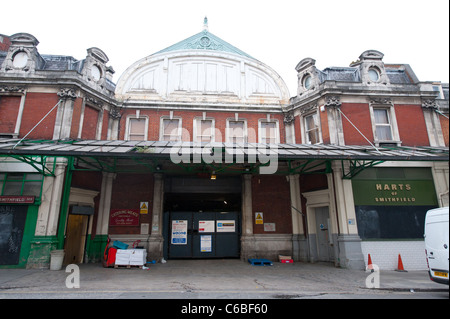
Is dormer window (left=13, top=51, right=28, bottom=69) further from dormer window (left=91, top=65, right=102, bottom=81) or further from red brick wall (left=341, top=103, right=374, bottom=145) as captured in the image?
red brick wall (left=341, top=103, right=374, bottom=145)

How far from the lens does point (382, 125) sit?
1352 cm

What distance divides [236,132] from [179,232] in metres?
6.73

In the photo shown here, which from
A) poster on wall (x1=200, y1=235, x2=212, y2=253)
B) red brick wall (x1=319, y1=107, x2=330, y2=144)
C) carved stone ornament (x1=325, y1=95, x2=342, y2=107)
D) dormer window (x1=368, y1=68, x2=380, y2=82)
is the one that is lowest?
poster on wall (x1=200, y1=235, x2=212, y2=253)

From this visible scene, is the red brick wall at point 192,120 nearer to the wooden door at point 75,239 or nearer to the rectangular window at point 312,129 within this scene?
the rectangular window at point 312,129

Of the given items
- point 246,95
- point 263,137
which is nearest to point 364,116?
point 263,137

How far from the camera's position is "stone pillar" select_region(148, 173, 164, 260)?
42.9ft

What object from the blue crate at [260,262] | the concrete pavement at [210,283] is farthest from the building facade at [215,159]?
the concrete pavement at [210,283]

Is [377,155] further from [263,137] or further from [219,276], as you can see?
[219,276]

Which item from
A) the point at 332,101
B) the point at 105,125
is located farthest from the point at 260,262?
the point at 105,125

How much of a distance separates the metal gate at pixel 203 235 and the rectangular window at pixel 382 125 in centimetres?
905

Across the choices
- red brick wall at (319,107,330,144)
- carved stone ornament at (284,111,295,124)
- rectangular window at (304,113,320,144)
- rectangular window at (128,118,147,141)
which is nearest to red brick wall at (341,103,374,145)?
red brick wall at (319,107,330,144)

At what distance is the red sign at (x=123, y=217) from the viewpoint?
13305 millimetres

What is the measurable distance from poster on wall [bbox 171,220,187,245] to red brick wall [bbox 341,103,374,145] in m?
9.92

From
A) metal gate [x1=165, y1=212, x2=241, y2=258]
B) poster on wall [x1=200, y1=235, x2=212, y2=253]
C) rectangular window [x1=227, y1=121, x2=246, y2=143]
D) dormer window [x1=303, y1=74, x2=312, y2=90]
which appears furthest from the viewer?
rectangular window [x1=227, y1=121, x2=246, y2=143]
